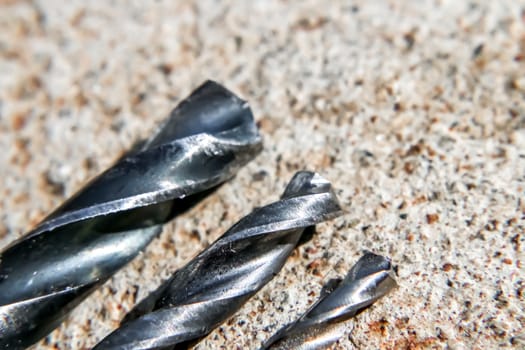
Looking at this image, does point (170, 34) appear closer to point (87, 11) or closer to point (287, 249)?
point (87, 11)

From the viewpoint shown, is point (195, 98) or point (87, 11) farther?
point (87, 11)

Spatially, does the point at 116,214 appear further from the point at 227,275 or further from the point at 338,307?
the point at 338,307

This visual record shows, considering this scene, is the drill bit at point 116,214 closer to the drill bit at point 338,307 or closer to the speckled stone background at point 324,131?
the speckled stone background at point 324,131

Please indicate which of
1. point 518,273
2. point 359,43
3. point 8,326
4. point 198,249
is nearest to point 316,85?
point 359,43

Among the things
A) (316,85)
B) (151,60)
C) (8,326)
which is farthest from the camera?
(151,60)

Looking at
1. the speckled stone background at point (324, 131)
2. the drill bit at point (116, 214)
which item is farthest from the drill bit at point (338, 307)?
the drill bit at point (116, 214)

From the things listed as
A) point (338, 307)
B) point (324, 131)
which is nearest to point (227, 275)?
point (338, 307)

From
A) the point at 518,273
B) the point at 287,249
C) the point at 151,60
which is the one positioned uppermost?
the point at 151,60

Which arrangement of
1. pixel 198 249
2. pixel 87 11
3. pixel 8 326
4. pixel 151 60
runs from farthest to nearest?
1. pixel 87 11
2. pixel 151 60
3. pixel 198 249
4. pixel 8 326
